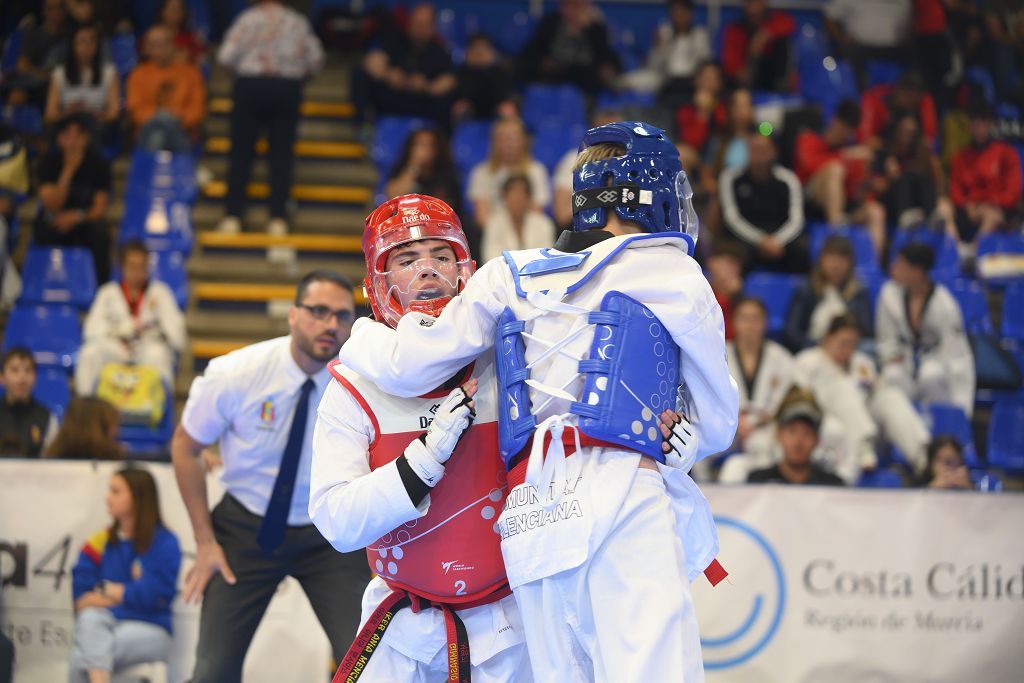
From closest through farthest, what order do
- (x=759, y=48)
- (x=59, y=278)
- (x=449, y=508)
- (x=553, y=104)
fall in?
1. (x=449, y=508)
2. (x=59, y=278)
3. (x=553, y=104)
4. (x=759, y=48)

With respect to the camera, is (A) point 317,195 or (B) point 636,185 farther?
(A) point 317,195

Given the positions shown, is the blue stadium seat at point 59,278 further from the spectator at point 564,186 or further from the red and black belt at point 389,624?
the red and black belt at point 389,624

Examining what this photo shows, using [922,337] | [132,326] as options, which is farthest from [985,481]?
[132,326]

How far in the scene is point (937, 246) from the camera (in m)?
11.5

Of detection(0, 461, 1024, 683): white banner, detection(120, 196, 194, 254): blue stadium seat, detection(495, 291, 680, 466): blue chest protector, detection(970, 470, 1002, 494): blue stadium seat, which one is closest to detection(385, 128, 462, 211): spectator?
detection(120, 196, 194, 254): blue stadium seat

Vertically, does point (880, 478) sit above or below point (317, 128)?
below

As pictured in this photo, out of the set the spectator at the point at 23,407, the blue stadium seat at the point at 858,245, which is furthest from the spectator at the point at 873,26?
the spectator at the point at 23,407

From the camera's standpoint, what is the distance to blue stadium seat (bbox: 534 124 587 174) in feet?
40.5

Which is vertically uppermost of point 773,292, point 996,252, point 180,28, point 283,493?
point 180,28

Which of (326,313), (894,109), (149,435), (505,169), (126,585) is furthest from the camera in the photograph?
(894,109)

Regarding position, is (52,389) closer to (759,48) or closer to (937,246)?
(937,246)

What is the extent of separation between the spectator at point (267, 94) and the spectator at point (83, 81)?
1702 millimetres

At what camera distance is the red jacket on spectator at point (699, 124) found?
12164mm

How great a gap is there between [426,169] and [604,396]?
7699 mm
